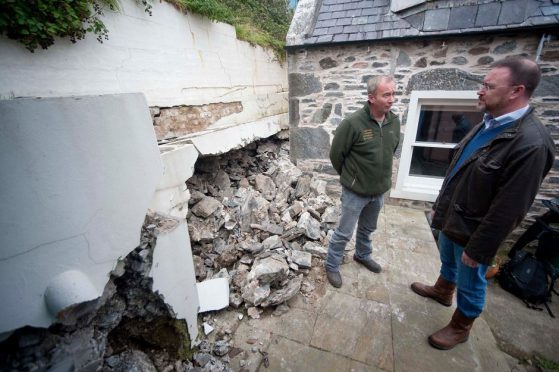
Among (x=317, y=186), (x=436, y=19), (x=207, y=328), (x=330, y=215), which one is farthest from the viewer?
(x=317, y=186)

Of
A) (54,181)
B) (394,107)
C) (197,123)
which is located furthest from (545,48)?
(54,181)

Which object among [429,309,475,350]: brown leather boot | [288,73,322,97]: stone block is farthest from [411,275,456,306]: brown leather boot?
[288,73,322,97]: stone block

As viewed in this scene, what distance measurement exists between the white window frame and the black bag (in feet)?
4.41

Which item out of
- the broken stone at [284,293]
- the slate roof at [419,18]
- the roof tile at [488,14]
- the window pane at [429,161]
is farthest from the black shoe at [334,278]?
the roof tile at [488,14]

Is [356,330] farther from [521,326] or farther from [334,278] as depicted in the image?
[521,326]

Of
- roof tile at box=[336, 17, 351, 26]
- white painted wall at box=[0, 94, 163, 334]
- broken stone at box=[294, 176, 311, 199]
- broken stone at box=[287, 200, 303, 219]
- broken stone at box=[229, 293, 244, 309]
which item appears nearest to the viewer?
white painted wall at box=[0, 94, 163, 334]

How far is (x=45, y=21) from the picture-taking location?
1.38 metres

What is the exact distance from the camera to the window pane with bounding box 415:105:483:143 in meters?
3.78

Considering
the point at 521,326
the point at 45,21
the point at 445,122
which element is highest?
the point at 45,21

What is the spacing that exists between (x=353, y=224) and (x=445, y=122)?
2.79m

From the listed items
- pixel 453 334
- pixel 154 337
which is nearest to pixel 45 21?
pixel 154 337

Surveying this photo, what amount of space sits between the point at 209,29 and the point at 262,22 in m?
2.35

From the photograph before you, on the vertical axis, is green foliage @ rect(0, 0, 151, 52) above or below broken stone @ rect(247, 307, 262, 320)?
above

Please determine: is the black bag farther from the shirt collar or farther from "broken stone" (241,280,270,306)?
"broken stone" (241,280,270,306)
